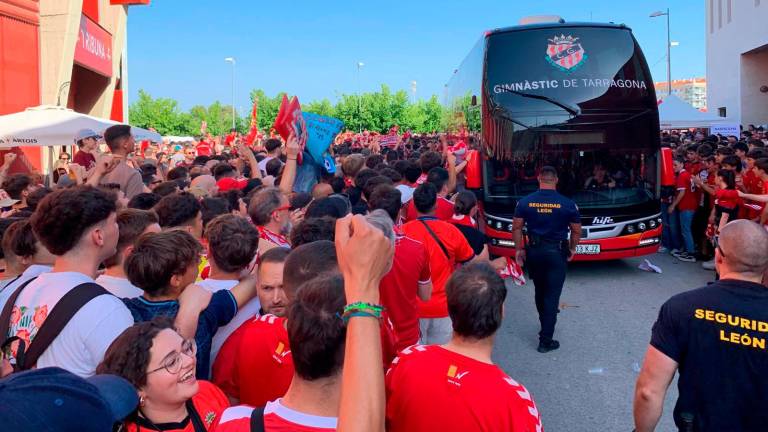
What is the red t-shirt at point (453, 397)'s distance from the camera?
7.59ft

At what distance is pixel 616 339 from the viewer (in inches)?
272

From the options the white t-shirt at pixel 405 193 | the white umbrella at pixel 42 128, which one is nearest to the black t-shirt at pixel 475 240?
the white t-shirt at pixel 405 193

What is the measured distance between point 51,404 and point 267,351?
1.72 meters

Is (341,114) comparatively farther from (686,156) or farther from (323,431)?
(323,431)

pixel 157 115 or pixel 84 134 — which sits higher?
pixel 157 115

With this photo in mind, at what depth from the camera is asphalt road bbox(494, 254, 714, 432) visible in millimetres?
5195

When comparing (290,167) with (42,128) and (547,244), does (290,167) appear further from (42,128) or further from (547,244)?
(42,128)

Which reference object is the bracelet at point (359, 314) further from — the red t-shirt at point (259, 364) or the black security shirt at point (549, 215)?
the black security shirt at point (549, 215)

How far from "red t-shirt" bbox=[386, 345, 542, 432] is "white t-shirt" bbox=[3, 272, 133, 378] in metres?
1.17

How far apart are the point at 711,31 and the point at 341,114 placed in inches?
1105

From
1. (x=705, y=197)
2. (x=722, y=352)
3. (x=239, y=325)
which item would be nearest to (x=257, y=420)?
(x=239, y=325)

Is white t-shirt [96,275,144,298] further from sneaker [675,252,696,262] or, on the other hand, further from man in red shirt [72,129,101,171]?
sneaker [675,252,696,262]

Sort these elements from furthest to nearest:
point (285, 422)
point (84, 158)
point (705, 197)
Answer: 1. point (705, 197)
2. point (84, 158)
3. point (285, 422)

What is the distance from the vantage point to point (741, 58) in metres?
36.8
